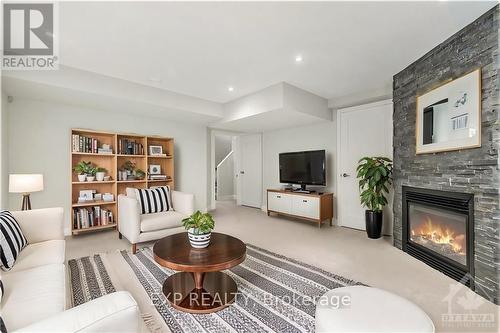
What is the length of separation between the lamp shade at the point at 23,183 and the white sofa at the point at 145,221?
36.1 inches

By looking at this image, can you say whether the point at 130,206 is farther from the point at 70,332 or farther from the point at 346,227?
the point at 346,227

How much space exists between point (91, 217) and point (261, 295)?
3.05 metres

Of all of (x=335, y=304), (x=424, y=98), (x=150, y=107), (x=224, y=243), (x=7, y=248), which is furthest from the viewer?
(x=150, y=107)

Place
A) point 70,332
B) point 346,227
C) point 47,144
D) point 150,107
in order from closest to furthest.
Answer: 1. point 70,332
2. point 47,144
3. point 150,107
4. point 346,227

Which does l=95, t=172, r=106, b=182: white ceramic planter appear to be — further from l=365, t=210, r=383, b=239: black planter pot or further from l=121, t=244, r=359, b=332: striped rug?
l=365, t=210, r=383, b=239: black planter pot

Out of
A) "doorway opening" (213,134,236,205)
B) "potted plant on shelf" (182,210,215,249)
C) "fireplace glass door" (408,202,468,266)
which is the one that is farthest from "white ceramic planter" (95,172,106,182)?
"fireplace glass door" (408,202,468,266)

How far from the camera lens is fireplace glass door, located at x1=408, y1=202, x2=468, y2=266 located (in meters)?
2.27

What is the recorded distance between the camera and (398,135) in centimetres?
318

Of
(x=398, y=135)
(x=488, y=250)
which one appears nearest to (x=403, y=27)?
(x=398, y=135)

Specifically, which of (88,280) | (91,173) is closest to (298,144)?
(91,173)

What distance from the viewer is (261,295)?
6.44 feet

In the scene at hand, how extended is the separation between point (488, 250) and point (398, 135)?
5.46 feet

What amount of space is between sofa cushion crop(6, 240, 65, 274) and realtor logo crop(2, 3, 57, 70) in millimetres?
1905

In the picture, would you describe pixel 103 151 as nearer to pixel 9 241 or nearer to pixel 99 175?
pixel 99 175
